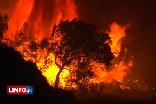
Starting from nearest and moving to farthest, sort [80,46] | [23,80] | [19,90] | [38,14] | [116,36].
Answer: [19,90]
[23,80]
[80,46]
[116,36]
[38,14]

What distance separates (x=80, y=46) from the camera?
7462cm

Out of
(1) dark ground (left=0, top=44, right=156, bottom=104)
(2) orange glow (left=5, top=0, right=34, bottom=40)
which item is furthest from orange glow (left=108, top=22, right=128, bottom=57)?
(1) dark ground (left=0, top=44, right=156, bottom=104)

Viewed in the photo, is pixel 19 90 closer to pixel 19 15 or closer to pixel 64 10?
pixel 19 15

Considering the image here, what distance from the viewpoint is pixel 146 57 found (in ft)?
543

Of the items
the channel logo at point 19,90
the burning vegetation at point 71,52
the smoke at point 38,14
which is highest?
the smoke at point 38,14

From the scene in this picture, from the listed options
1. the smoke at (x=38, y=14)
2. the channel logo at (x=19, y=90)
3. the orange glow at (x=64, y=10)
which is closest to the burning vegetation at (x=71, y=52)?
the channel logo at (x=19, y=90)

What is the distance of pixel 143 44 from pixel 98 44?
9109 centimetres

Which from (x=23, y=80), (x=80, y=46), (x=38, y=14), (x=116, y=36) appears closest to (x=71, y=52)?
(x=80, y=46)

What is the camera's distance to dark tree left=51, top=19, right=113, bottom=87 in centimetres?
7438

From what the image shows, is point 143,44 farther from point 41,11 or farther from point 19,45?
point 19,45

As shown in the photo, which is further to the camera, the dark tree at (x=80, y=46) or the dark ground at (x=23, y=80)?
the dark tree at (x=80, y=46)

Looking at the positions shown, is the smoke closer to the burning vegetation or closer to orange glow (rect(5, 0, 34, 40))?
orange glow (rect(5, 0, 34, 40))

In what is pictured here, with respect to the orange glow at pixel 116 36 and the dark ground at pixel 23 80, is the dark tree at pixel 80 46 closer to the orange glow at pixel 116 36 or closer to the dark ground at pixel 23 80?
the dark ground at pixel 23 80

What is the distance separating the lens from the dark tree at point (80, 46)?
74375mm
